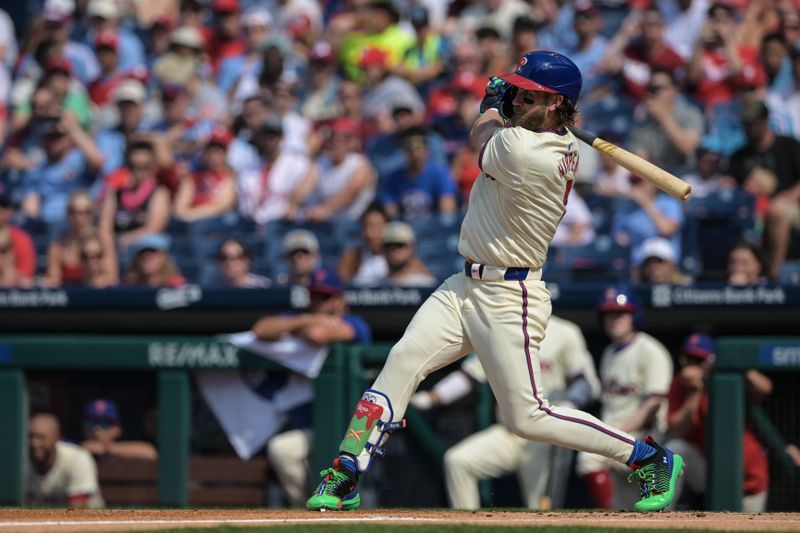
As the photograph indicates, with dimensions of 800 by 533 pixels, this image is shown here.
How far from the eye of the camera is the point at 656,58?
1057 centimetres

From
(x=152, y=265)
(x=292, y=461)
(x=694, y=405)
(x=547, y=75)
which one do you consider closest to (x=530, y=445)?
(x=694, y=405)

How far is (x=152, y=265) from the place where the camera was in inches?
354

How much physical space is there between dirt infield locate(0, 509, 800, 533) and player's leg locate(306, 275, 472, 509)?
148mm

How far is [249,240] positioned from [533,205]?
4500 mm

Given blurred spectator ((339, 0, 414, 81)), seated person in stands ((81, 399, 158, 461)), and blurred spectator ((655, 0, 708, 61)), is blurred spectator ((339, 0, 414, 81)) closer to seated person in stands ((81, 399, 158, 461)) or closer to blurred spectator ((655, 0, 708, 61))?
blurred spectator ((655, 0, 708, 61))

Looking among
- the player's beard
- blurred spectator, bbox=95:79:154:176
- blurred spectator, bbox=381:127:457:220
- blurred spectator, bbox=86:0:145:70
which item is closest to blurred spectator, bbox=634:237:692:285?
blurred spectator, bbox=381:127:457:220

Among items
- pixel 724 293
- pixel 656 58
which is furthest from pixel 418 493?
pixel 656 58

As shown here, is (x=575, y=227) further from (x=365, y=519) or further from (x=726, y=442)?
(x=365, y=519)

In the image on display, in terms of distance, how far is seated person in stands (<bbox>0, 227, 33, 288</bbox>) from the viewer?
9453mm

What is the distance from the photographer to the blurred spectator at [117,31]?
12.7 m

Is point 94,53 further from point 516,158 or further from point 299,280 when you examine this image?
point 516,158

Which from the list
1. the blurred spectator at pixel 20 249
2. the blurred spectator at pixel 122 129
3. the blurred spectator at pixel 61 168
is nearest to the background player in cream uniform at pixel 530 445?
the blurred spectator at pixel 20 249

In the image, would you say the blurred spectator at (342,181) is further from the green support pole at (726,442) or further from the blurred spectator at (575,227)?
the green support pole at (726,442)

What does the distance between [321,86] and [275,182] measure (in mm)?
1621
